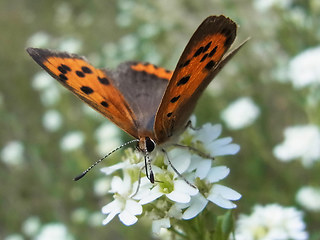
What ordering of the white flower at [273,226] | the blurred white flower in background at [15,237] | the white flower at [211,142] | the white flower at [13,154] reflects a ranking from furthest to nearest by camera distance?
1. the white flower at [13,154]
2. the blurred white flower in background at [15,237]
3. the white flower at [273,226]
4. the white flower at [211,142]

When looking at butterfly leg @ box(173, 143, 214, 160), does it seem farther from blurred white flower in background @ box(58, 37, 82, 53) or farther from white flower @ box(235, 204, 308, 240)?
blurred white flower in background @ box(58, 37, 82, 53)

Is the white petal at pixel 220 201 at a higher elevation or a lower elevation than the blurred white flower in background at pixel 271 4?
lower

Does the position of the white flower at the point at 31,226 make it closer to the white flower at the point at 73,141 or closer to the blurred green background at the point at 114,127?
the blurred green background at the point at 114,127

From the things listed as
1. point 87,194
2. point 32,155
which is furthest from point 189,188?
point 32,155

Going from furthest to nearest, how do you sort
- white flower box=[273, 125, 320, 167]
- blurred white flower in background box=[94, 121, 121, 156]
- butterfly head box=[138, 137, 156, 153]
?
blurred white flower in background box=[94, 121, 121, 156] → white flower box=[273, 125, 320, 167] → butterfly head box=[138, 137, 156, 153]

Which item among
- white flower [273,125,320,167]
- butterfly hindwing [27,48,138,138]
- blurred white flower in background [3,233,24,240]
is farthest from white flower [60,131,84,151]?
butterfly hindwing [27,48,138,138]

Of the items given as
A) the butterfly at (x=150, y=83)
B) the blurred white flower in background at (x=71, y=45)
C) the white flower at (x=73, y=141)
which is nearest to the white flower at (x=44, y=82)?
the blurred white flower in background at (x=71, y=45)
